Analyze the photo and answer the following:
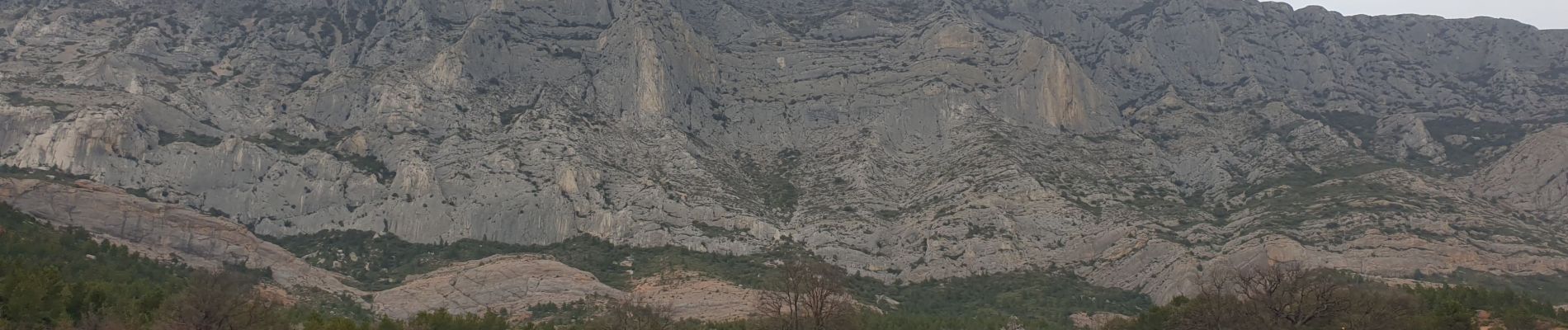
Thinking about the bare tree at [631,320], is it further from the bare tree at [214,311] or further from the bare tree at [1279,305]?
the bare tree at [1279,305]

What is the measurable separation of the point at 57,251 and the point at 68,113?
40345 mm

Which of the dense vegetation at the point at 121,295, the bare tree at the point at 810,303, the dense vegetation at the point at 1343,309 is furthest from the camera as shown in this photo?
the bare tree at the point at 810,303

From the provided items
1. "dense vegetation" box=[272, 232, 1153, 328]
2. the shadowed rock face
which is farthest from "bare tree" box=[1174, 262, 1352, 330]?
the shadowed rock face

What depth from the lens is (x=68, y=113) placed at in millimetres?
124875

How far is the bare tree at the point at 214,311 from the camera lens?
66750mm

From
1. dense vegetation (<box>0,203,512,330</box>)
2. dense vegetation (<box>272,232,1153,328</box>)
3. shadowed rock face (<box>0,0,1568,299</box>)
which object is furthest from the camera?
shadowed rock face (<box>0,0,1568,299</box>)

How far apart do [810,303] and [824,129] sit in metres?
71.7

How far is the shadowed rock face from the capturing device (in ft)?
394

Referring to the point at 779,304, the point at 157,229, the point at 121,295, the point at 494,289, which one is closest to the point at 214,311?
the point at 121,295

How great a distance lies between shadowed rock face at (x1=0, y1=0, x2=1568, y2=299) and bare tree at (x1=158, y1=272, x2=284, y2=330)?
5009 cm

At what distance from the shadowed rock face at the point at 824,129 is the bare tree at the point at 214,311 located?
50091 mm

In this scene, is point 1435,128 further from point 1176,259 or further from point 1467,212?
point 1176,259

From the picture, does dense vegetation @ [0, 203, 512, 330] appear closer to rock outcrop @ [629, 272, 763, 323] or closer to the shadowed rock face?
rock outcrop @ [629, 272, 763, 323]

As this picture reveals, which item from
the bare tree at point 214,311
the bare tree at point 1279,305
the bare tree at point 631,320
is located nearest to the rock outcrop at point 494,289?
the bare tree at point 631,320
